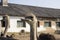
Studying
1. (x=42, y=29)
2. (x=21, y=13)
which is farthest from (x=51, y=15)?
(x=21, y=13)

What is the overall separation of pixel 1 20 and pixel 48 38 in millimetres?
16567

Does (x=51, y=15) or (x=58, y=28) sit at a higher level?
(x=51, y=15)

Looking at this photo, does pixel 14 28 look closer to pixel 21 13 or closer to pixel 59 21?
pixel 21 13

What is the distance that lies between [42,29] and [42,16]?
201 cm

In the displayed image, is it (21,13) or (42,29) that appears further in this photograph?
(42,29)

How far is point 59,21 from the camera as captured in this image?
3231cm

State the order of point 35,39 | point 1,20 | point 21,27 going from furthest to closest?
point 21,27, point 1,20, point 35,39

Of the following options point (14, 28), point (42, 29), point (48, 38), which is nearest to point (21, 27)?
point (14, 28)

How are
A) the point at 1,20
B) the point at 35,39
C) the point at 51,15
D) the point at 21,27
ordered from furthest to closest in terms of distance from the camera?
the point at 51,15
the point at 21,27
the point at 1,20
the point at 35,39

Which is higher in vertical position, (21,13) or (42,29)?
(21,13)

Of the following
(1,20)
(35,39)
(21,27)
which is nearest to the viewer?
(35,39)

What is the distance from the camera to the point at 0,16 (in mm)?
26844

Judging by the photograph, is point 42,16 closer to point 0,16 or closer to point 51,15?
point 51,15

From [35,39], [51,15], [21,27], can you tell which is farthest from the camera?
[51,15]
